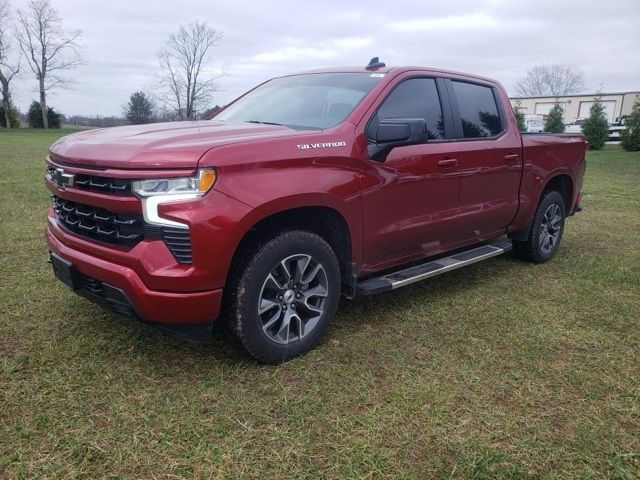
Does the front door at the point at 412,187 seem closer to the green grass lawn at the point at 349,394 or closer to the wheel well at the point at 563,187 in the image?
the green grass lawn at the point at 349,394

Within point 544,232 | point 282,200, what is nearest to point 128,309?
point 282,200

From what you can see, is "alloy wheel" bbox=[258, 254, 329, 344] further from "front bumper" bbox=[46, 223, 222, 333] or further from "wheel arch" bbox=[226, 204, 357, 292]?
"front bumper" bbox=[46, 223, 222, 333]

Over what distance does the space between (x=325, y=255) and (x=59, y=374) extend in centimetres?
169

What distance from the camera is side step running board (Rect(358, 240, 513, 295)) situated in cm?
351

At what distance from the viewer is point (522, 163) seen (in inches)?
188

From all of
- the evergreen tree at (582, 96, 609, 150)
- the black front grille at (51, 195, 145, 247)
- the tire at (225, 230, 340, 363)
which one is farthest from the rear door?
the evergreen tree at (582, 96, 609, 150)

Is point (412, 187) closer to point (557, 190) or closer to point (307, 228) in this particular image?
point (307, 228)

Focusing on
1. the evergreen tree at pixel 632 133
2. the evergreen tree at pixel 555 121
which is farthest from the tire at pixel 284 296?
the evergreen tree at pixel 555 121

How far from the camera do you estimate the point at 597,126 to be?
2700 centimetres

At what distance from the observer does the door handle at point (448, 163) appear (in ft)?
12.6

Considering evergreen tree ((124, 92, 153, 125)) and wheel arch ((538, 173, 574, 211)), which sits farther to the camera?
evergreen tree ((124, 92, 153, 125))

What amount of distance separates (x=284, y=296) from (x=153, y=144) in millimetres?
1146

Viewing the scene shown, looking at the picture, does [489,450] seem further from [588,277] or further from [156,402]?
[588,277]

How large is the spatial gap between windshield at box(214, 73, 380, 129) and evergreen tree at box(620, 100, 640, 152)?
2672cm
